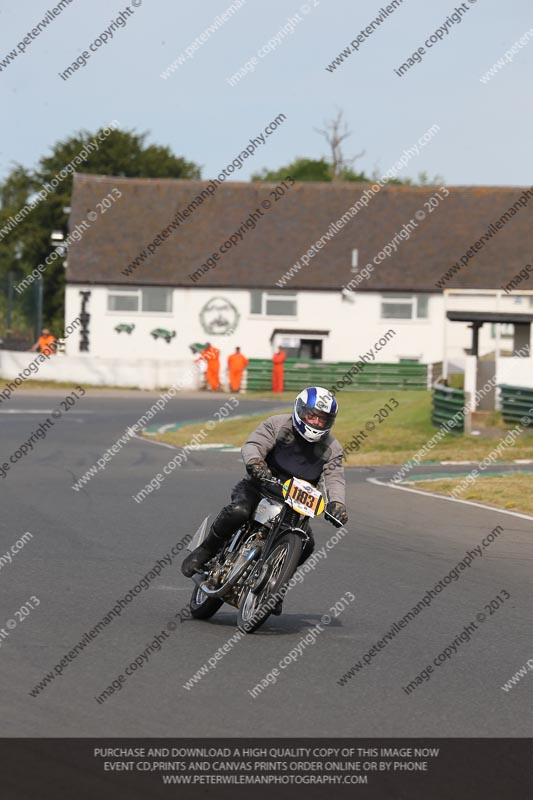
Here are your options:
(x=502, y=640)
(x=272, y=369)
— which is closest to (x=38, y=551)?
(x=502, y=640)

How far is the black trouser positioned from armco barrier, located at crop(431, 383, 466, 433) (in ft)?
62.6

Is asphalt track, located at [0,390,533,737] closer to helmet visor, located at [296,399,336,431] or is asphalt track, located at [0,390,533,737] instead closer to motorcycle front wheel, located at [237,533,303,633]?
motorcycle front wheel, located at [237,533,303,633]

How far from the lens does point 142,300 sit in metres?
55.9

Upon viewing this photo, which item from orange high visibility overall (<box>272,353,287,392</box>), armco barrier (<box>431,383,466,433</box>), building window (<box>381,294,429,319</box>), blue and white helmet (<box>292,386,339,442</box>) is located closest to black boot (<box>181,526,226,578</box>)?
blue and white helmet (<box>292,386,339,442</box>)

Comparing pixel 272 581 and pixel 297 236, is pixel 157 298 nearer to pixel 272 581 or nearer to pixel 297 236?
pixel 297 236

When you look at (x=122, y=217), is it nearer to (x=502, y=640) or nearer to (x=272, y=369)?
(x=272, y=369)

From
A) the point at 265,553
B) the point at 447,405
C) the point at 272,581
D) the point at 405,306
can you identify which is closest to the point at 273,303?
the point at 405,306

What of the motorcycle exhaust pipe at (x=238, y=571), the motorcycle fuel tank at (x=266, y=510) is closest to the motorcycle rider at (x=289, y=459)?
the motorcycle fuel tank at (x=266, y=510)

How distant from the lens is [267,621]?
9.77 metres

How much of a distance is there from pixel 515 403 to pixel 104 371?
894 inches

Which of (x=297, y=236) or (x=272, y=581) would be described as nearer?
(x=272, y=581)

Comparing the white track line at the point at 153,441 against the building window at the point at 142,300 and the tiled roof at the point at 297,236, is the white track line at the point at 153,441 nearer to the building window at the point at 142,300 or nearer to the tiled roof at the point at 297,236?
the building window at the point at 142,300

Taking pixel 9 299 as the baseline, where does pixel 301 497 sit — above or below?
below
